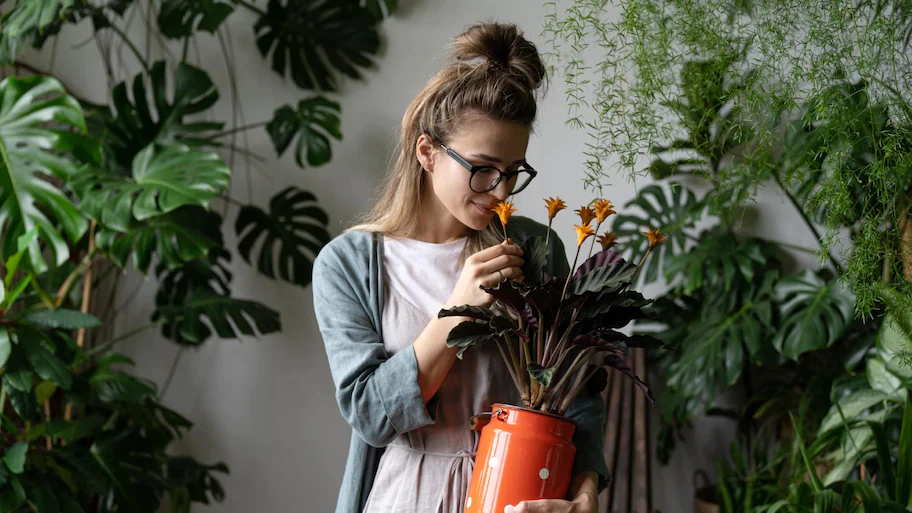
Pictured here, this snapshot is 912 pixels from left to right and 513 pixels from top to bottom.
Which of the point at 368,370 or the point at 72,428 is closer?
the point at 368,370

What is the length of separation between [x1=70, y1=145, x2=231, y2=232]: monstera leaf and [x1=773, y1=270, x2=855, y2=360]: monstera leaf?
1.55 meters

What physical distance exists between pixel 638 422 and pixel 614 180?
72 cm

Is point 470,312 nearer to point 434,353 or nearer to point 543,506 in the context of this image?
point 434,353

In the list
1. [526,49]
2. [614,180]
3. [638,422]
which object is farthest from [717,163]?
[526,49]

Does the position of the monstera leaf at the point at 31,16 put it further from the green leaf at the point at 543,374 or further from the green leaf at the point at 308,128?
the green leaf at the point at 543,374

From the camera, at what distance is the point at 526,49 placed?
1127 millimetres

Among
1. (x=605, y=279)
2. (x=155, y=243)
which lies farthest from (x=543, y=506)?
(x=155, y=243)

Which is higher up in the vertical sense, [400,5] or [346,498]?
[400,5]

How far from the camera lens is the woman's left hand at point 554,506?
0.92 meters

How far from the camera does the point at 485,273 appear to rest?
39.2 inches

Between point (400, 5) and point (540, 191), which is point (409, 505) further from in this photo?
point (400, 5)

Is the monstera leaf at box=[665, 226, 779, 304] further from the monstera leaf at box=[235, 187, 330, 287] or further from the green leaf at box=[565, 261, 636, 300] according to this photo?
the green leaf at box=[565, 261, 636, 300]

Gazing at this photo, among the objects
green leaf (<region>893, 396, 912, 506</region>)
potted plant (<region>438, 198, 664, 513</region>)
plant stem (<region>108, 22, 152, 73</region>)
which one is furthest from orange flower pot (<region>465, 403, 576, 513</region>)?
plant stem (<region>108, 22, 152, 73</region>)

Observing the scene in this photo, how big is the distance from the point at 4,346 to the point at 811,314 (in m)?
2.01
